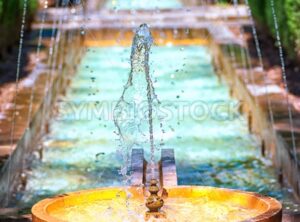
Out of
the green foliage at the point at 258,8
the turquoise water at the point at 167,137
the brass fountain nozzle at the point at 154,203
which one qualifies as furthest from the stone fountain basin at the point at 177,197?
the green foliage at the point at 258,8

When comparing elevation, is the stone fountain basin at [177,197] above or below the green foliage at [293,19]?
below

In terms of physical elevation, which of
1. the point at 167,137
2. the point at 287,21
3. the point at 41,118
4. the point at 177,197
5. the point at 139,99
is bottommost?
the point at 167,137

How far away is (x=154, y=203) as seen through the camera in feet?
16.6

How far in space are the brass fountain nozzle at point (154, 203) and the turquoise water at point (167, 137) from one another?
70.0 inches

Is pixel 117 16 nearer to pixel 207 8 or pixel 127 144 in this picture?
pixel 207 8

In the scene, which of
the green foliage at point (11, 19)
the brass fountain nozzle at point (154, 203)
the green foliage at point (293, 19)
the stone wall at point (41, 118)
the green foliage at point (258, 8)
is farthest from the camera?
the green foliage at point (258, 8)

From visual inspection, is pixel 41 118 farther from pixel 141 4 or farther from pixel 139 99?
pixel 141 4

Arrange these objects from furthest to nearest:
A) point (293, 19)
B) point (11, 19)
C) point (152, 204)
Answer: point (11, 19), point (293, 19), point (152, 204)

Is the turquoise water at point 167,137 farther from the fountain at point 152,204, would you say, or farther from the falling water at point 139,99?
the fountain at point 152,204

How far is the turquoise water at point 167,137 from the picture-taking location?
8.46 m

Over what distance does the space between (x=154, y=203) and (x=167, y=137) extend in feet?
16.7

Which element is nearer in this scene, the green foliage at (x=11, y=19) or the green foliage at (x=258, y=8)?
the green foliage at (x=11, y=19)

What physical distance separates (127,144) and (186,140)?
55.7 inches

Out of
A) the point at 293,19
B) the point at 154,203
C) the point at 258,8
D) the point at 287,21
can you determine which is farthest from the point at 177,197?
the point at 258,8
